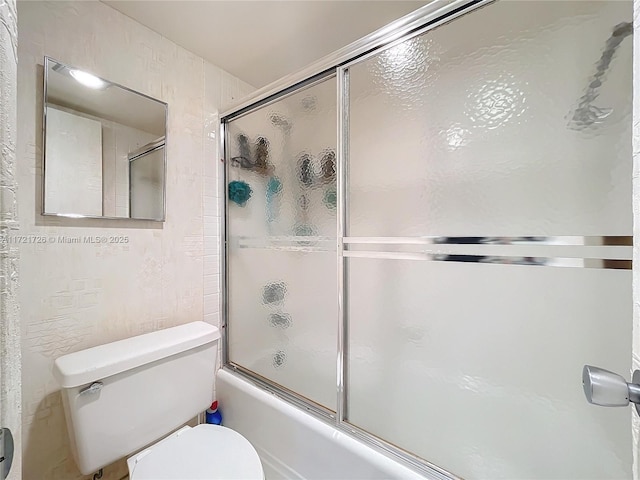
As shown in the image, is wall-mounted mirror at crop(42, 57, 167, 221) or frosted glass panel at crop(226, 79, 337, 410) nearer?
wall-mounted mirror at crop(42, 57, 167, 221)

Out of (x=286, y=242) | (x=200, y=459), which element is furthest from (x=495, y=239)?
(x=200, y=459)

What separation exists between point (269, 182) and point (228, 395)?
1.10 meters

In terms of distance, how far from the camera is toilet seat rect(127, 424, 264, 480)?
34.5 inches

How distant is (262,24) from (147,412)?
5.49 ft

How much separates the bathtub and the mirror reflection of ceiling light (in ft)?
4.69

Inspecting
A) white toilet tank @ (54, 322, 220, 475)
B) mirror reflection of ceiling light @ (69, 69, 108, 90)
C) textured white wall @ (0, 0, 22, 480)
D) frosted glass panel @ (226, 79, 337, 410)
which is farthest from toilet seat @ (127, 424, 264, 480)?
mirror reflection of ceiling light @ (69, 69, 108, 90)

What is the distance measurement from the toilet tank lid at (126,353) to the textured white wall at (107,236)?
108 millimetres

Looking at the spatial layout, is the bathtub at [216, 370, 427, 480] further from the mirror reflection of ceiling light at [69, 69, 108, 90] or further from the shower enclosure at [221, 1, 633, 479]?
the mirror reflection of ceiling light at [69, 69, 108, 90]

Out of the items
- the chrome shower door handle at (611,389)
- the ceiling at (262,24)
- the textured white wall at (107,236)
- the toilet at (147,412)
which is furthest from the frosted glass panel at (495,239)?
the textured white wall at (107,236)

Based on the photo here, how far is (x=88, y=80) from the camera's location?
42.8 inches

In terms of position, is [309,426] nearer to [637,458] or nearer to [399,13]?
[637,458]

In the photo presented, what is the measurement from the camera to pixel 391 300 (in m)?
1.07

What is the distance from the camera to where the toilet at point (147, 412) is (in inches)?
35.3

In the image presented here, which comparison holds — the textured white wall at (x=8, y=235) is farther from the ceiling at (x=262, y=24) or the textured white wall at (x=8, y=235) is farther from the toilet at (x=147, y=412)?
the ceiling at (x=262, y=24)
